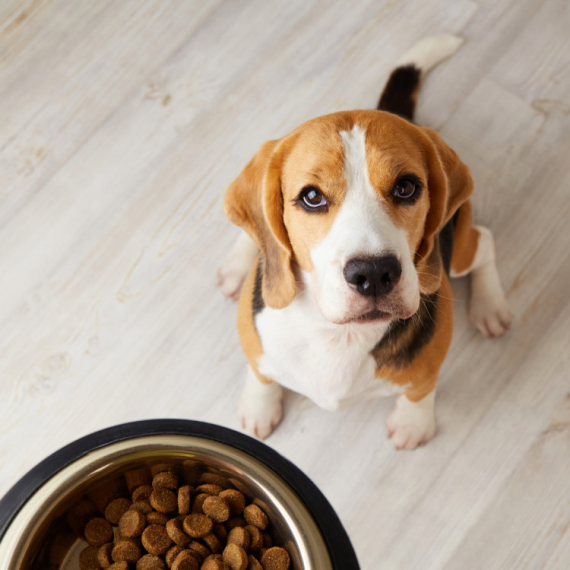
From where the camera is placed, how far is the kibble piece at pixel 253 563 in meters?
1.34

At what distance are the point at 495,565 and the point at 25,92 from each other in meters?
2.65

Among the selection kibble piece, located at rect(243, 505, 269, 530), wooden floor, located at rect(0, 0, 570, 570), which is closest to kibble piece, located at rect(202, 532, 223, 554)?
kibble piece, located at rect(243, 505, 269, 530)

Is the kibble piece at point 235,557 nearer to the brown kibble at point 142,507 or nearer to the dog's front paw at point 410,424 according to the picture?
the brown kibble at point 142,507

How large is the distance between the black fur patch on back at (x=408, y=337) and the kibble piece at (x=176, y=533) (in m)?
0.66

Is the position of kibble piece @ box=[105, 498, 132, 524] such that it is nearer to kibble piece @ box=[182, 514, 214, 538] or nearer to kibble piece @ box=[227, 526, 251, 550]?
kibble piece @ box=[182, 514, 214, 538]

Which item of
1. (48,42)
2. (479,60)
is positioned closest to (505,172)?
(479,60)

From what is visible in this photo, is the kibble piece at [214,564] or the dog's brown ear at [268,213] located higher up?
the dog's brown ear at [268,213]

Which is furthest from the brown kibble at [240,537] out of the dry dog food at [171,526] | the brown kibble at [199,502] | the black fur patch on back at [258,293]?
the black fur patch on back at [258,293]

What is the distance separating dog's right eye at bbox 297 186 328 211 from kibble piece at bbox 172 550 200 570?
2.76 ft

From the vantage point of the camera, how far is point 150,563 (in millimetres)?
1403

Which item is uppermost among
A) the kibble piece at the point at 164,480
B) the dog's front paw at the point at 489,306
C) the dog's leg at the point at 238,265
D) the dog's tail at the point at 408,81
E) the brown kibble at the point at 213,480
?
the dog's tail at the point at 408,81

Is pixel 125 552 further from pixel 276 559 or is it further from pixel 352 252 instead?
pixel 352 252

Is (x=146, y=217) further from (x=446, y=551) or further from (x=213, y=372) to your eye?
(x=446, y=551)

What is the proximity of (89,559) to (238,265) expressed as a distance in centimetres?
119
